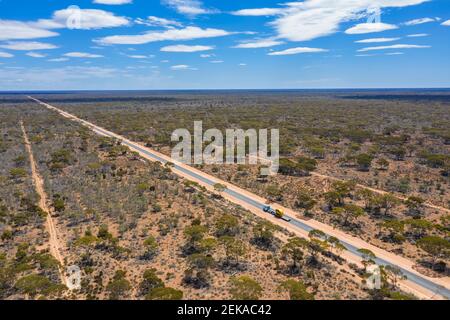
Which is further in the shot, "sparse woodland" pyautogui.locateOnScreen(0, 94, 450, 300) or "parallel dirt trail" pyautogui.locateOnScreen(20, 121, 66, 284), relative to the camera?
"parallel dirt trail" pyautogui.locateOnScreen(20, 121, 66, 284)

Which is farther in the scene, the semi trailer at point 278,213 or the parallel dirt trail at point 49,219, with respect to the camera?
the semi trailer at point 278,213

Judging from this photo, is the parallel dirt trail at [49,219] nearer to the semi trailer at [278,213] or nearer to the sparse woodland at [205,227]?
the sparse woodland at [205,227]

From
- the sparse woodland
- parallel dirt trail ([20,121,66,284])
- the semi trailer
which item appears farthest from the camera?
the semi trailer

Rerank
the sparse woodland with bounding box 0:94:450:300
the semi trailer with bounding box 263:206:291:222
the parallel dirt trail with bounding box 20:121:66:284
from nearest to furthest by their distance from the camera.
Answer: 1. the sparse woodland with bounding box 0:94:450:300
2. the parallel dirt trail with bounding box 20:121:66:284
3. the semi trailer with bounding box 263:206:291:222

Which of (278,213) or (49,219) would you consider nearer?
(49,219)

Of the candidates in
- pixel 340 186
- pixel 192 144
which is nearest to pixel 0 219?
pixel 340 186

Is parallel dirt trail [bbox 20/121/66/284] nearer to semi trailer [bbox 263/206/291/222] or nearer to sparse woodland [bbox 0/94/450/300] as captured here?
sparse woodland [bbox 0/94/450/300]

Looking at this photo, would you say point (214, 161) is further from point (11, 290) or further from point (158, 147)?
point (11, 290)

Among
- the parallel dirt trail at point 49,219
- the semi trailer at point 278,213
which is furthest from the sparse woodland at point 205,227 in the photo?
the semi trailer at point 278,213

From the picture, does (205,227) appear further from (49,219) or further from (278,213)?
(49,219)

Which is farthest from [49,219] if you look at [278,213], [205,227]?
[278,213]

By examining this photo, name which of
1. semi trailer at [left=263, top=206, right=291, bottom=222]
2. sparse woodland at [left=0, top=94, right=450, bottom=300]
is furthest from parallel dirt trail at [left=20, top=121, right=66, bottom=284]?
semi trailer at [left=263, top=206, right=291, bottom=222]
